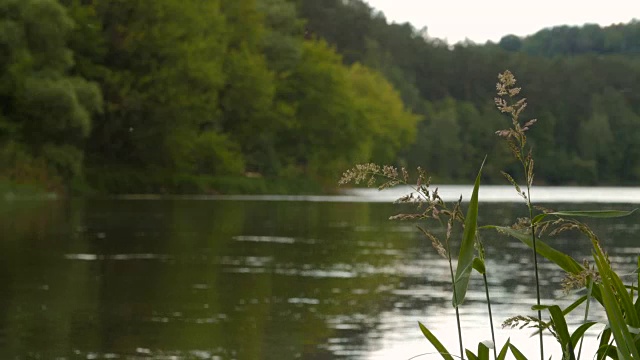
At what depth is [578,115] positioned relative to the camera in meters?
171

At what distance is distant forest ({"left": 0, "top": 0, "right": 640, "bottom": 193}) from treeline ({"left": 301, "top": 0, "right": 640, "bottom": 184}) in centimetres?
41

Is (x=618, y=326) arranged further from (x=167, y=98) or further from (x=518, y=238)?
(x=167, y=98)

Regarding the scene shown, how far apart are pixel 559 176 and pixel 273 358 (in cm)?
15167

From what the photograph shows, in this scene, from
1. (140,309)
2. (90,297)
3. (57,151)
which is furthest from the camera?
(57,151)

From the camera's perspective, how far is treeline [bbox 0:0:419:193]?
183 ft

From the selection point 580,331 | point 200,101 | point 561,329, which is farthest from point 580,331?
point 200,101

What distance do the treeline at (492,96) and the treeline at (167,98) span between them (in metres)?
48.0

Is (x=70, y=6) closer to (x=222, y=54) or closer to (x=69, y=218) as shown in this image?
(x=222, y=54)

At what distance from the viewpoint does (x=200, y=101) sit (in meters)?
71.2

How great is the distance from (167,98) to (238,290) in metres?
51.1

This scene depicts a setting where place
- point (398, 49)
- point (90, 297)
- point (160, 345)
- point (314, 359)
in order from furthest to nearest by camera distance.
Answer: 1. point (398, 49)
2. point (90, 297)
3. point (160, 345)
4. point (314, 359)

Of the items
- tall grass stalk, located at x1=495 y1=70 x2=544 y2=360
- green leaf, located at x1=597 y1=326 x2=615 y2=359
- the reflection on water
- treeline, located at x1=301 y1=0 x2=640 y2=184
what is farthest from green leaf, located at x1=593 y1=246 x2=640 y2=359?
treeline, located at x1=301 y1=0 x2=640 y2=184

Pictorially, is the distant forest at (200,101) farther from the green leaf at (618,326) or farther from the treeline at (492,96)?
the green leaf at (618,326)

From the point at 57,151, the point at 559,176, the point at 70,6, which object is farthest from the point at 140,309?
the point at 559,176
